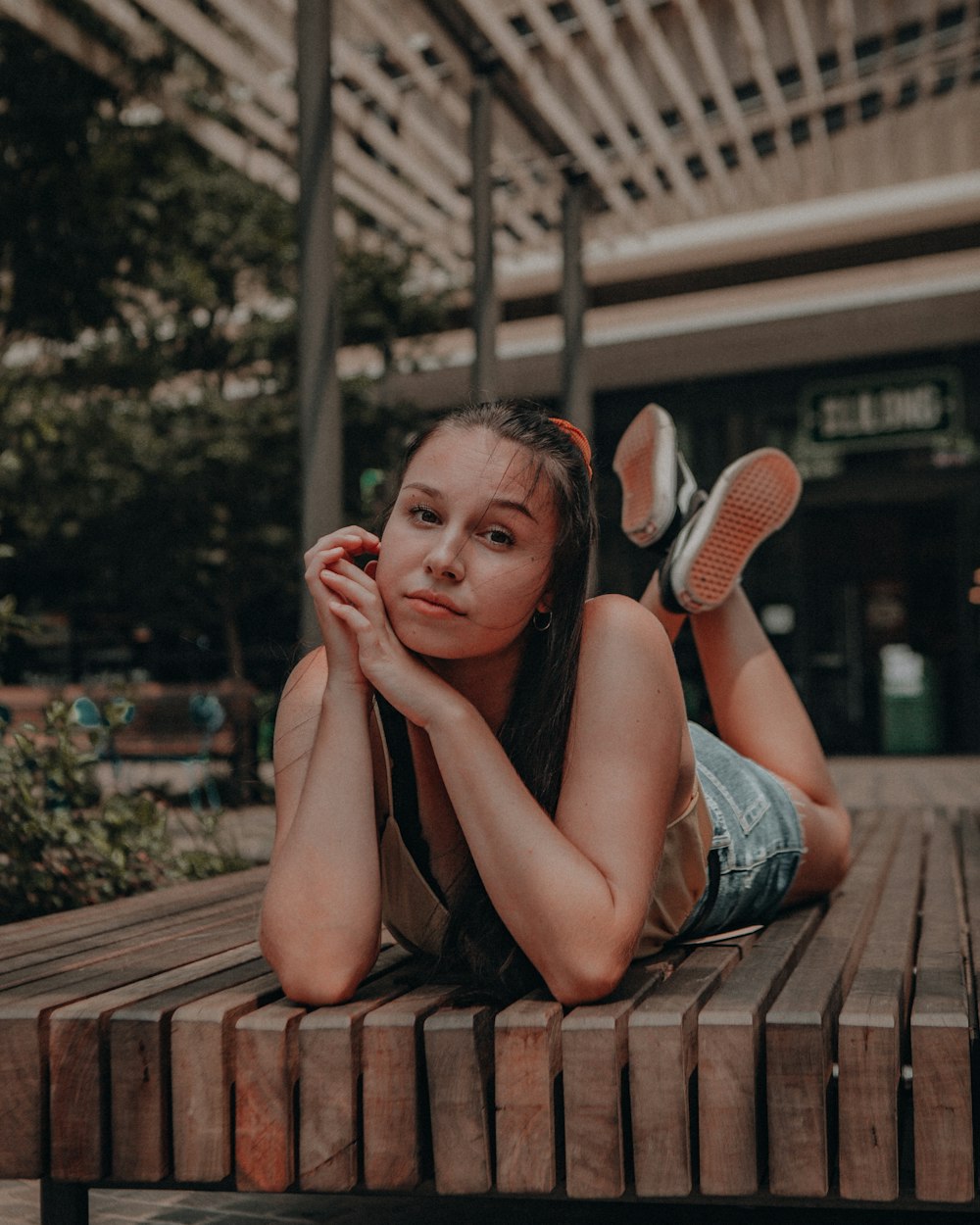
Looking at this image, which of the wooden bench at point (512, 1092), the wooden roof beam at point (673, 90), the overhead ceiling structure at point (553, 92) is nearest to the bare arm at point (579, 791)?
the wooden bench at point (512, 1092)

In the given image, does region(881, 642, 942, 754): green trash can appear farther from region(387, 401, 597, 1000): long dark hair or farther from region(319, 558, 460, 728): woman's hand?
region(319, 558, 460, 728): woman's hand

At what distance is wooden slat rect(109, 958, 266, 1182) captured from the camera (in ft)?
5.82

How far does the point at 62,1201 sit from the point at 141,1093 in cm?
45

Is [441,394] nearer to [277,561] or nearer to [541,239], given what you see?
[541,239]

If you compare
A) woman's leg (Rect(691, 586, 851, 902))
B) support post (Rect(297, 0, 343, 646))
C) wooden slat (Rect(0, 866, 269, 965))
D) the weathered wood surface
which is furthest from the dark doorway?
the weathered wood surface

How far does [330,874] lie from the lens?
1.95 meters

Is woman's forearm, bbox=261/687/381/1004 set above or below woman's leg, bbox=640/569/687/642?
below

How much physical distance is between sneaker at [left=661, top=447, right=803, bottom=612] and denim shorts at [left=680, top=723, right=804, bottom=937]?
0.42 m

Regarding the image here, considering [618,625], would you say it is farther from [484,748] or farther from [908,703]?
[908,703]

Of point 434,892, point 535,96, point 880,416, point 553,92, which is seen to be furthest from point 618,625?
point 880,416

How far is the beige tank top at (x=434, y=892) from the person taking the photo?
212 centimetres

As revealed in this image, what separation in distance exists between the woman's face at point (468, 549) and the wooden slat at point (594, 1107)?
566 millimetres

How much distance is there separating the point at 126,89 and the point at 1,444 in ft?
6.30

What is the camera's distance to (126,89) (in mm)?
6566
